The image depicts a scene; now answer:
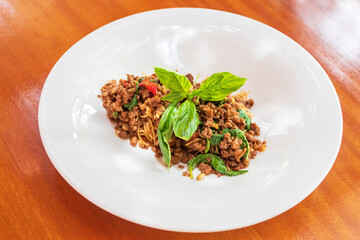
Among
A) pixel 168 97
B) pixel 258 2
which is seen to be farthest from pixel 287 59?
pixel 258 2

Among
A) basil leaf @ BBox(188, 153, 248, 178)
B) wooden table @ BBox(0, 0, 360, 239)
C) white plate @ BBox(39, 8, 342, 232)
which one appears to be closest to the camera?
white plate @ BBox(39, 8, 342, 232)

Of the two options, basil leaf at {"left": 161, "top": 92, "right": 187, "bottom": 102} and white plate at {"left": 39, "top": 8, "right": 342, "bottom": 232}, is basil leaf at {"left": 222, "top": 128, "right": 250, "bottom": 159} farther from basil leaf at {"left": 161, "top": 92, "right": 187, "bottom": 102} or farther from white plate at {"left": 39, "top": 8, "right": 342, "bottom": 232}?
basil leaf at {"left": 161, "top": 92, "right": 187, "bottom": 102}

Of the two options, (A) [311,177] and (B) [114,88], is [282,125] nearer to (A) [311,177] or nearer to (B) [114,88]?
(A) [311,177]

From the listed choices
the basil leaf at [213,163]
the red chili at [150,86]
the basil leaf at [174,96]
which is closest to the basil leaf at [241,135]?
the basil leaf at [213,163]

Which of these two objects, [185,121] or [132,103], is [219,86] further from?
[132,103]

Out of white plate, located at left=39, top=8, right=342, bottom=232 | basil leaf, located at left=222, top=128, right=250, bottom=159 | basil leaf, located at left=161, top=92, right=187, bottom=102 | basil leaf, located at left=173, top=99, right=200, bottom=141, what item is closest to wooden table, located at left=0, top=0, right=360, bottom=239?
white plate, located at left=39, top=8, right=342, bottom=232

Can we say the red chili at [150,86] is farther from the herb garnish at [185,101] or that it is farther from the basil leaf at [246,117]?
the basil leaf at [246,117]
